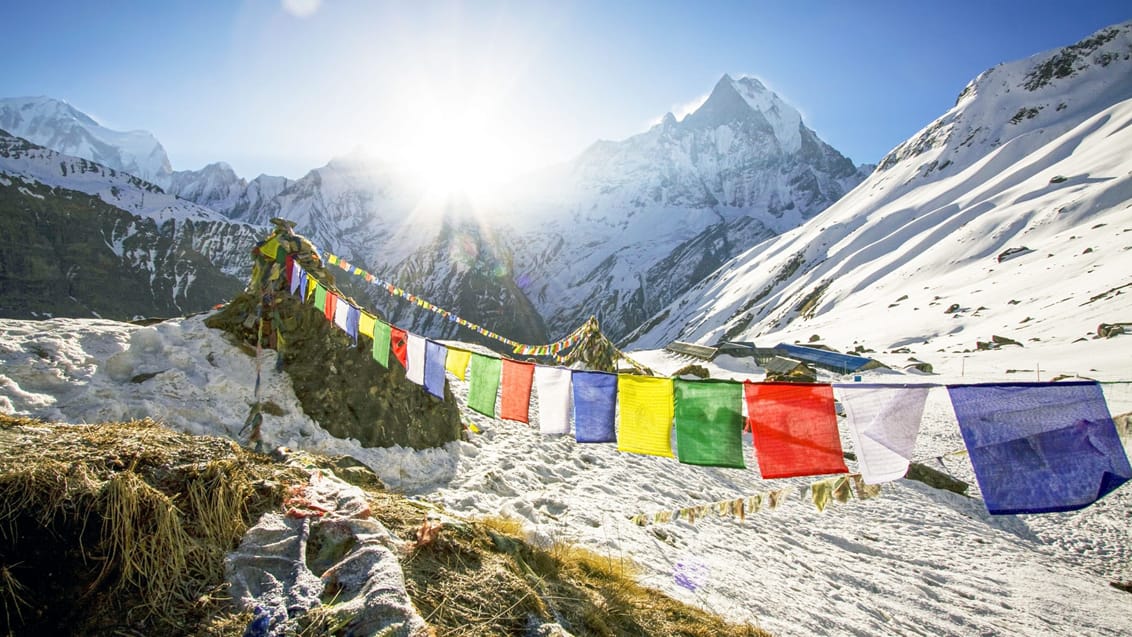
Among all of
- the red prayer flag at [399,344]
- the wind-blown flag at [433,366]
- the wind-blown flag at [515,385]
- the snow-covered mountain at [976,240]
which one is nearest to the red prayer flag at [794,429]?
the wind-blown flag at [515,385]

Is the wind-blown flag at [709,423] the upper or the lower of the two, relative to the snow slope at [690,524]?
upper

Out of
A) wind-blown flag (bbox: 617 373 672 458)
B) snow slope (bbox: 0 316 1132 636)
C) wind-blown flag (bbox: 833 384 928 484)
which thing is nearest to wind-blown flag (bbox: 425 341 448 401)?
snow slope (bbox: 0 316 1132 636)

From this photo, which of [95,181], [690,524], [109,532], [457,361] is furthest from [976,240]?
[95,181]

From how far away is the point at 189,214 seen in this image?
551ft


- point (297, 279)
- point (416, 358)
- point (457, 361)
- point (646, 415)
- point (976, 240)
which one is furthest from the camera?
point (976, 240)

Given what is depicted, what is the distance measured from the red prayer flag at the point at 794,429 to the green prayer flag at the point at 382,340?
646cm

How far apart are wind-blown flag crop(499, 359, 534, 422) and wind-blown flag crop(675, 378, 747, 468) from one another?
2.71 meters

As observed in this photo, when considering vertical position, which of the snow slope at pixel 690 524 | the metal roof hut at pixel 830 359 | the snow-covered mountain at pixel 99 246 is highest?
the snow-covered mountain at pixel 99 246

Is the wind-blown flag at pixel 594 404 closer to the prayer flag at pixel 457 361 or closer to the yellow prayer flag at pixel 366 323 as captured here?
the prayer flag at pixel 457 361

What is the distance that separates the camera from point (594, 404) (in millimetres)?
7461

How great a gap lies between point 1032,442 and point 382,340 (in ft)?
32.0

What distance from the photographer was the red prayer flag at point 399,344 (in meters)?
9.36

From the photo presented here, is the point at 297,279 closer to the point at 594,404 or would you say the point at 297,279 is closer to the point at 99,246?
the point at 594,404

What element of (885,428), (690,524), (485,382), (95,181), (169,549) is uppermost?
(95,181)
